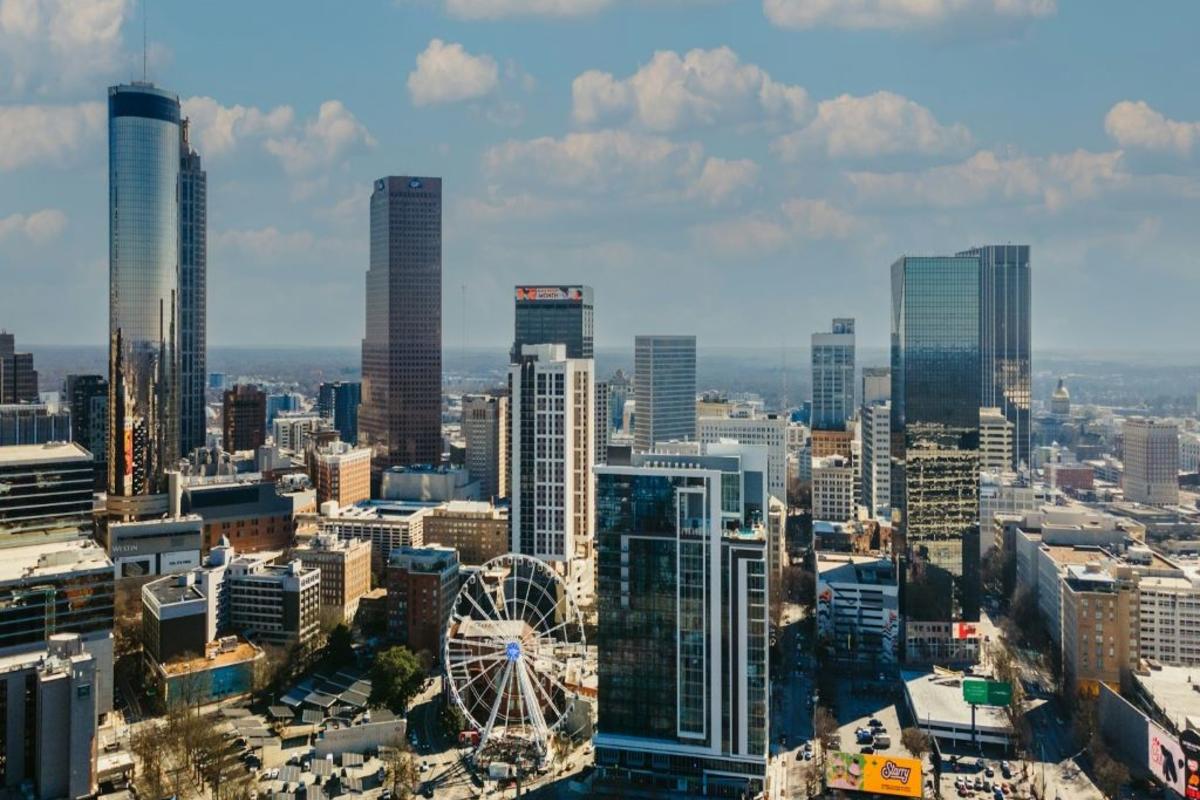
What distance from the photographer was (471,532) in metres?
37.2

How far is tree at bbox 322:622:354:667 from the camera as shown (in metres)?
25.4

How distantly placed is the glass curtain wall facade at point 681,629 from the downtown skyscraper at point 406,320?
37.6m

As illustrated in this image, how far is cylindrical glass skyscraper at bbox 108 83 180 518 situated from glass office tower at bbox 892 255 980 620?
30579mm

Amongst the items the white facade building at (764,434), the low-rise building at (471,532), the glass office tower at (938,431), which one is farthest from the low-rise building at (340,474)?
the glass office tower at (938,431)

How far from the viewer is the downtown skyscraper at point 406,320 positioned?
185 ft

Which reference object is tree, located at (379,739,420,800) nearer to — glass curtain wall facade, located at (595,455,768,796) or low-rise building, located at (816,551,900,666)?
glass curtain wall facade, located at (595,455,768,796)

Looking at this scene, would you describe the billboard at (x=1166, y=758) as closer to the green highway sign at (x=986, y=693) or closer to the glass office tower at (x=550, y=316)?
the green highway sign at (x=986, y=693)

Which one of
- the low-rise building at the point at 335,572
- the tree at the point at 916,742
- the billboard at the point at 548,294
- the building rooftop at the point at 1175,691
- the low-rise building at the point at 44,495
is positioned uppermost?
the billboard at the point at 548,294

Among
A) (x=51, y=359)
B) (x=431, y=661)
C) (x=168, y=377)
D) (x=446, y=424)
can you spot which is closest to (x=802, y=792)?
(x=431, y=661)

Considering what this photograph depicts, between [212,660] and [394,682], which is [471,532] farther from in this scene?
[394,682]

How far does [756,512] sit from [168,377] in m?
34.7

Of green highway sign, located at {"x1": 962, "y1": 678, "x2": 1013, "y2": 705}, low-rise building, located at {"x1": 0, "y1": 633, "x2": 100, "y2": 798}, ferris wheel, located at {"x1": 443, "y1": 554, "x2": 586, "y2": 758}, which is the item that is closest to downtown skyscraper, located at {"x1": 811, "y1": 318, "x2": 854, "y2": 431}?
green highway sign, located at {"x1": 962, "y1": 678, "x2": 1013, "y2": 705}

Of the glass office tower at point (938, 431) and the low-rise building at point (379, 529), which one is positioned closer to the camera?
the glass office tower at point (938, 431)

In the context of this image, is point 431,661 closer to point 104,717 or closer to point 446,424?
point 104,717
